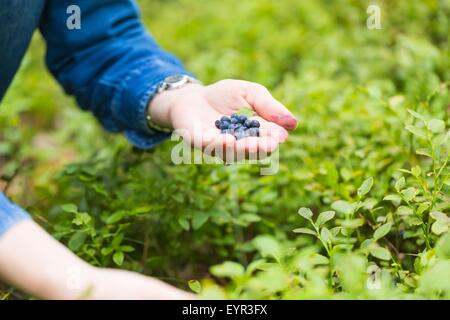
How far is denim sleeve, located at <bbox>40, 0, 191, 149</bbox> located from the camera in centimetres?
176

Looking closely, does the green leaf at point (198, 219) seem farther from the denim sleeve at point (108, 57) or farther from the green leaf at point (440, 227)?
the green leaf at point (440, 227)

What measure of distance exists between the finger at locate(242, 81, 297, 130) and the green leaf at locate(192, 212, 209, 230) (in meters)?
0.34

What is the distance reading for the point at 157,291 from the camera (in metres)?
0.96

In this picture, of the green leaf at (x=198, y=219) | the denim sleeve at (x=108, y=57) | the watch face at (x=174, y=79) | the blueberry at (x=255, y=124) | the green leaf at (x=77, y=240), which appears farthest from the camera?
the denim sleeve at (x=108, y=57)

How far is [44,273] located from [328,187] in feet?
2.81

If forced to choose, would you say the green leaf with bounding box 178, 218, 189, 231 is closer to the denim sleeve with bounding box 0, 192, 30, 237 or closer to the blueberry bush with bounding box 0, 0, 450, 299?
the blueberry bush with bounding box 0, 0, 450, 299

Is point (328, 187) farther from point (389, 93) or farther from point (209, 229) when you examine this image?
point (389, 93)

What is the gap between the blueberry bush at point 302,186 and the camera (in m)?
1.11

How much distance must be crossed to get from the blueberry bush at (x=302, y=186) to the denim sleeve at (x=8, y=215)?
322 millimetres

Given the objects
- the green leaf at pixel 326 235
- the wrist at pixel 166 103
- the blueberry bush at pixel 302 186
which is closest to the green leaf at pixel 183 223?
the blueberry bush at pixel 302 186

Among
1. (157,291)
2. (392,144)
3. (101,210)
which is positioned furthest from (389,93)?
(157,291)

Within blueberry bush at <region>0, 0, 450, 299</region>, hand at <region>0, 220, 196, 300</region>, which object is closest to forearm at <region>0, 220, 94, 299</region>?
hand at <region>0, 220, 196, 300</region>

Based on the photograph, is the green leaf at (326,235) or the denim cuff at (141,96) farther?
the denim cuff at (141,96)

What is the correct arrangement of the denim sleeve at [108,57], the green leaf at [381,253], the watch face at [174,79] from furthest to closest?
the denim sleeve at [108,57]
the watch face at [174,79]
the green leaf at [381,253]
